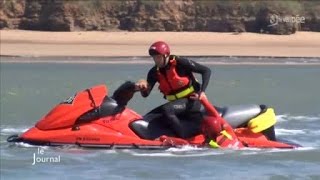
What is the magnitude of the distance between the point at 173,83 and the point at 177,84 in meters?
0.04

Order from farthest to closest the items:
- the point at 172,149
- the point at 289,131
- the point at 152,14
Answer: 1. the point at 152,14
2. the point at 289,131
3. the point at 172,149

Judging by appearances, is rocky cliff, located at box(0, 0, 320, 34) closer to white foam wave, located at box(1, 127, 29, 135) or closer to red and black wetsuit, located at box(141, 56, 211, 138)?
white foam wave, located at box(1, 127, 29, 135)

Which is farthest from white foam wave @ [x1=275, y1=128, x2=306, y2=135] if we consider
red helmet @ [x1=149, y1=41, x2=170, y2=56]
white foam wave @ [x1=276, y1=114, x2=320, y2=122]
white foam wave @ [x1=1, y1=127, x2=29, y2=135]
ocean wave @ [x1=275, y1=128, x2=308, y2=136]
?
white foam wave @ [x1=1, y1=127, x2=29, y2=135]

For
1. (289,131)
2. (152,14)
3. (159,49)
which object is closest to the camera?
(159,49)

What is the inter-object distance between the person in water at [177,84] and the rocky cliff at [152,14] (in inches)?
950

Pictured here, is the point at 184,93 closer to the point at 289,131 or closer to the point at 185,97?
the point at 185,97

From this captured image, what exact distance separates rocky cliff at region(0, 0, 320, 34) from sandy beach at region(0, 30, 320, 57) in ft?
2.81

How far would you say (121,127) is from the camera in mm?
9930

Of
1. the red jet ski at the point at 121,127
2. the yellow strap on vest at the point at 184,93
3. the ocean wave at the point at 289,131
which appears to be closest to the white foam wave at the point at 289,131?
the ocean wave at the point at 289,131

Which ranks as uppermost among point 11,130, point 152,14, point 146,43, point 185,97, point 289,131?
point 185,97

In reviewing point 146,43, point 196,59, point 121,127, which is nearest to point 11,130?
point 121,127

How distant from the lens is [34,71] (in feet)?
71.2

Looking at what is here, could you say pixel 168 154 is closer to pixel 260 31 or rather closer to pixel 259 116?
pixel 259 116

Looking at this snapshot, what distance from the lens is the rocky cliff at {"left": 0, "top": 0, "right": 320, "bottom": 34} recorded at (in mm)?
35062
